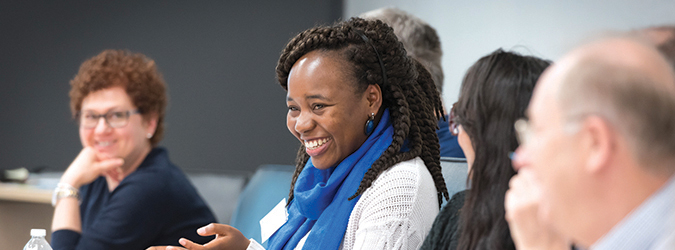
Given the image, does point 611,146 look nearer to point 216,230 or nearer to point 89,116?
point 216,230

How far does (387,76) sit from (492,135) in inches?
19.6

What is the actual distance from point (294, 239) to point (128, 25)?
263cm

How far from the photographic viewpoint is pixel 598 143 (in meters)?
0.57

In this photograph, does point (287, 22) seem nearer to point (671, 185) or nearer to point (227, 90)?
point (227, 90)

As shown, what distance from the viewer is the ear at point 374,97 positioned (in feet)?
4.56

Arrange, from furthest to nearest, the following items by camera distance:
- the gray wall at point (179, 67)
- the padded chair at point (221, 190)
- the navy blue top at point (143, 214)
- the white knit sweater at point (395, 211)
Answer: the gray wall at point (179, 67) < the padded chair at point (221, 190) < the navy blue top at point (143, 214) < the white knit sweater at point (395, 211)

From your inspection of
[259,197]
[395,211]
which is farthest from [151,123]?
[395,211]

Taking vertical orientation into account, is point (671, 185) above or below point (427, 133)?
above

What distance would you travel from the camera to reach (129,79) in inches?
88.0

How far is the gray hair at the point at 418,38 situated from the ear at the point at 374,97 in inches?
33.0

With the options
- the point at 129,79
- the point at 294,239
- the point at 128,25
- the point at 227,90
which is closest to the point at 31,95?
the point at 128,25

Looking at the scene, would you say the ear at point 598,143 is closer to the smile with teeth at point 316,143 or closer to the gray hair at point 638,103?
the gray hair at point 638,103

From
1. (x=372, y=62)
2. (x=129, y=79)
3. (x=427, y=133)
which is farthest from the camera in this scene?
(x=129, y=79)

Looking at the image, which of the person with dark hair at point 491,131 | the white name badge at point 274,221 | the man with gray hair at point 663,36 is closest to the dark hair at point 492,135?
the person with dark hair at point 491,131
